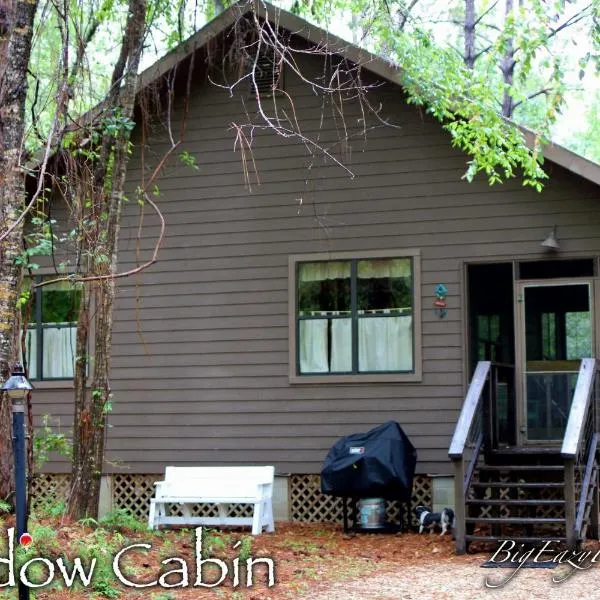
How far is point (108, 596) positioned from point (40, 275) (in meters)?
6.66

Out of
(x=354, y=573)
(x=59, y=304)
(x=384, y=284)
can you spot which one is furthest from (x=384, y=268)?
(x=354, y=573)

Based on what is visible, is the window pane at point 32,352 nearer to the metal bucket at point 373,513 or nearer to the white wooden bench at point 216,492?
the white wooden bench at point 216,492

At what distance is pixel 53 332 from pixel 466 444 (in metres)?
5.45

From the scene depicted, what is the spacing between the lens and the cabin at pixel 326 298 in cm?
1155

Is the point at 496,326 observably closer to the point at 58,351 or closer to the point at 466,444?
the point at 466,444

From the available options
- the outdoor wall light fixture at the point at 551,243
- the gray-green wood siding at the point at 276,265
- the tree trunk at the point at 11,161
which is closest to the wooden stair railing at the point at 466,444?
the gray-green wood siding at the point at 276,265

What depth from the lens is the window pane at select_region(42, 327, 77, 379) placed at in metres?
13.1

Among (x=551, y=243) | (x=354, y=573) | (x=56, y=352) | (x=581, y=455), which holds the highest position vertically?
(x=551, y=243)

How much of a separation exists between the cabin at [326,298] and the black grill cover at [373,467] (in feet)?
2.04

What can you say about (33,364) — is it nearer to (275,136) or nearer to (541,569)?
(275,136)

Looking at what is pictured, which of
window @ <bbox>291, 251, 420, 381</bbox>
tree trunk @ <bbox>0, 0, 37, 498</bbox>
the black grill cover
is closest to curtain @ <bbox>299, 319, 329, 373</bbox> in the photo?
window @ <bbox>291, 251, 420, 381</bbox>

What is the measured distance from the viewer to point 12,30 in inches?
332

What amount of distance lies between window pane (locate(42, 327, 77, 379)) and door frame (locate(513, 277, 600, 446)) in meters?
5.14

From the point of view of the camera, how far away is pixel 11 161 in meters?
8.52
